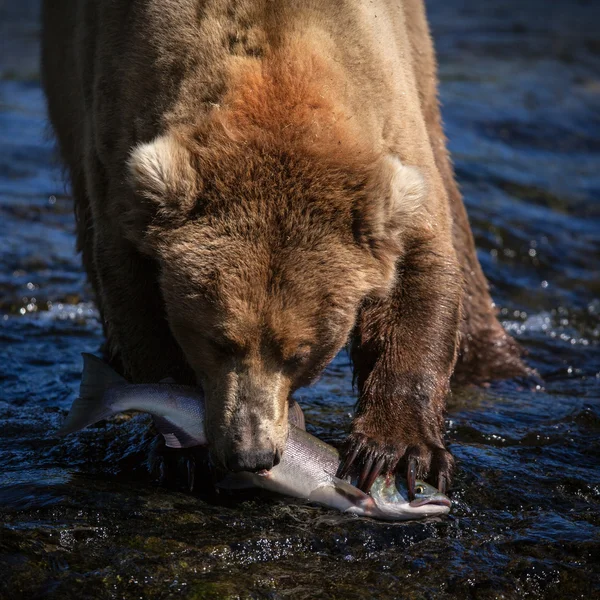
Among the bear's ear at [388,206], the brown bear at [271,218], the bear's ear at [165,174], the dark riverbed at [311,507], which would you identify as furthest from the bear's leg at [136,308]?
the bear's ear at [388,206]

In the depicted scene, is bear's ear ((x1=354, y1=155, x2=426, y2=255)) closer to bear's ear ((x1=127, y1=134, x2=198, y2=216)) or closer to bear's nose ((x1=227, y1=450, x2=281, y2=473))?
bear's ear ((x1=127, y1=134, x2=198, y2=216))

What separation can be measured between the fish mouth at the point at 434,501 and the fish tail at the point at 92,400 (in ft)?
4.17

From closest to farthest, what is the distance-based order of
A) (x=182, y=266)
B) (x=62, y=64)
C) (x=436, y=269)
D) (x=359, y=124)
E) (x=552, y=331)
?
(x=182, y=266), (x=359, y=124), (x=436, y=269), (x=62, y=64), (x=552, y=331)

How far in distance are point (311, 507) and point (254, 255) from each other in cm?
107

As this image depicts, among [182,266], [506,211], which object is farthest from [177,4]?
[506,211]

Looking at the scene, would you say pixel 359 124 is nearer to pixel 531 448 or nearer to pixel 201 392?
pixel 201 392

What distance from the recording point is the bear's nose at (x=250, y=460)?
4059 millimetres

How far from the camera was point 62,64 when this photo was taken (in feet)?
23.4

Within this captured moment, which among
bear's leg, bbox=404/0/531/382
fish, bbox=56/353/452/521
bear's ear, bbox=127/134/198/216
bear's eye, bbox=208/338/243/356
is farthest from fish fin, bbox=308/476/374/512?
bear's leg, bbox=404/0/531/382

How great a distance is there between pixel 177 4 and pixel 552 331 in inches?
168

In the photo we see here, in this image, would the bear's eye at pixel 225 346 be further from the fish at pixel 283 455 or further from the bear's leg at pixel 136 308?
the bear's leg at pixel 136 308

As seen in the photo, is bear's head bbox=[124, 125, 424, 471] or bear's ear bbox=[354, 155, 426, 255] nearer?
bear's head bbox=[124, 125, 424, 471]

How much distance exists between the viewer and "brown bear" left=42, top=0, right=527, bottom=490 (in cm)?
420

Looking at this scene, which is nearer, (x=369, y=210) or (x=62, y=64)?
(x=369, y=210)
